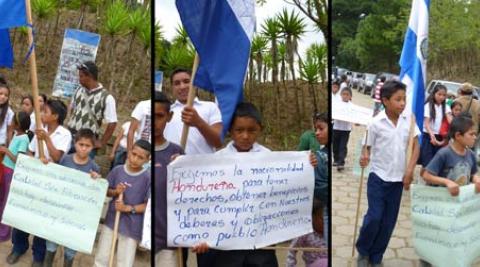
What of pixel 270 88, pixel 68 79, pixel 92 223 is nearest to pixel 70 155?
pixel 92 223

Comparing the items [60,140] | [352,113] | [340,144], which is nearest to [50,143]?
[60,140]

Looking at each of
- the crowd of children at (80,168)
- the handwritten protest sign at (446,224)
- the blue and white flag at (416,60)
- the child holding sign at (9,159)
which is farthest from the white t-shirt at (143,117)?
the handwritten protest sign at (446,224)

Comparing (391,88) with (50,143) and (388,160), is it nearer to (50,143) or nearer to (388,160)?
(388,160)

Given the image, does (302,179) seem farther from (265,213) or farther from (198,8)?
(198,8)

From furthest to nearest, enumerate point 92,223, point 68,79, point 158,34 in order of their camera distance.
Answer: point 158,34, point 68,79, point 92,223

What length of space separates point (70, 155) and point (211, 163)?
1.14 metres

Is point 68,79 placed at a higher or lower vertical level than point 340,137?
higher

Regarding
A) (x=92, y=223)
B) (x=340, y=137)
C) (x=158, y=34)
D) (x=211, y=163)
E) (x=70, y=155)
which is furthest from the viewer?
(x=340, y=137)

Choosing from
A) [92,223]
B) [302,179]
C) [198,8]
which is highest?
[198,8]

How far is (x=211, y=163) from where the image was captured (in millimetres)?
2678

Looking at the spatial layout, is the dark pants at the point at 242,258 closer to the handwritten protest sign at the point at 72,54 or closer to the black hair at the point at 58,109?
the black hair at the point at 58,109

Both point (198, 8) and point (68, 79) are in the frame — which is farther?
point (68, 79)

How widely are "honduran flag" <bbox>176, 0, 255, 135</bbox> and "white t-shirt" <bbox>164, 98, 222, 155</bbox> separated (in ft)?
0.64

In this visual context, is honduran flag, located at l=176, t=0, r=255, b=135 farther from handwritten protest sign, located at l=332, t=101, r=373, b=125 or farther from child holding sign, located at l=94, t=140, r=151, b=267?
handwritten protest sign, located at l=332, t=101, r=373, b=125
